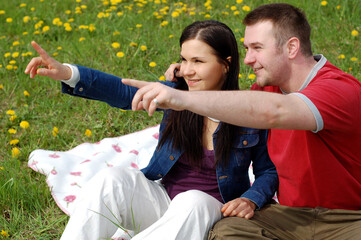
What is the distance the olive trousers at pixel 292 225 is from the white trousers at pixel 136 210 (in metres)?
0.10

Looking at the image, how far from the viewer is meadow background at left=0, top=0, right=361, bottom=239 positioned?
104 inches

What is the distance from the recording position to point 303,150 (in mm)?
1887

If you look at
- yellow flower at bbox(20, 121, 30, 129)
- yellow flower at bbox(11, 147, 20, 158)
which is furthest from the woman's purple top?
yellow flower at bbox(20, 121, 30, 129)

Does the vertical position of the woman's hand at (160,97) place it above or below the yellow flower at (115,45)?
above

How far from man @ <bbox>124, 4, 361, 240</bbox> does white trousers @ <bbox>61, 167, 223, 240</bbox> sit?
10cm

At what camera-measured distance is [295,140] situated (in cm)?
190

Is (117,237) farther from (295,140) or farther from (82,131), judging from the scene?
(82,131)

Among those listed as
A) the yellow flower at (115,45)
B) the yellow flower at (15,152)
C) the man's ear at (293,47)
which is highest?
the man's ear at (293,47)

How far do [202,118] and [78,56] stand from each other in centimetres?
216

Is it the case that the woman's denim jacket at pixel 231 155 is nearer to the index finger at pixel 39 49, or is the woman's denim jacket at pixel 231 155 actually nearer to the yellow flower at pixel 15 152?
the index finger at pixel 39 49

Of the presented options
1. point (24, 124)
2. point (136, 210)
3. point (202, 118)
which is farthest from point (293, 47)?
point (24, 124)

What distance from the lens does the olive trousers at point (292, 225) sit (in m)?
1.85

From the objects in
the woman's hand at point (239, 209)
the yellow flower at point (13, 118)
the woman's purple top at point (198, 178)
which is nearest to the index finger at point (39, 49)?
the woman's purple top at point (198, 178)

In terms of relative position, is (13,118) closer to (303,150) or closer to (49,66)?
(49,66)
